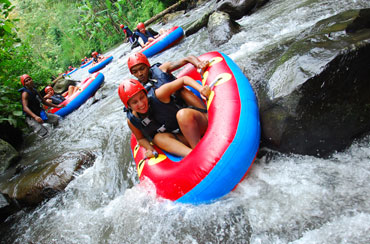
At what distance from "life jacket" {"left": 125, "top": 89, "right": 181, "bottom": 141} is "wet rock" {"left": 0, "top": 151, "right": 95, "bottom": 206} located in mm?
1817

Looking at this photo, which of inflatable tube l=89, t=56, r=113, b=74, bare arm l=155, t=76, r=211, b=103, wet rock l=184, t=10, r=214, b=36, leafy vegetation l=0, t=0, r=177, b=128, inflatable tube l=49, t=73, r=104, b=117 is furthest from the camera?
inflatable tube l=89, t=56, r=113, b=74

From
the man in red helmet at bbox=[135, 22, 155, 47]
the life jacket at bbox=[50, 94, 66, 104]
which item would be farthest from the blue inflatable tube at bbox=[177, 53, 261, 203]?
the man in red helmet at bbox=[135, 22, 155, 47]

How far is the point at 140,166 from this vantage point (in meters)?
2.79

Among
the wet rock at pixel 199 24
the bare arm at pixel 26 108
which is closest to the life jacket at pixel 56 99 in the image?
the bare arm at pixel 26 108

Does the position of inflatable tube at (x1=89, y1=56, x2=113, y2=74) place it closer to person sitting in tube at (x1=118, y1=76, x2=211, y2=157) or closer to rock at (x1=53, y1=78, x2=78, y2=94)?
rock at (x1=53, y1=78, x2=78, y2=94)

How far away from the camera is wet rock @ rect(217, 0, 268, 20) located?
23.2ft

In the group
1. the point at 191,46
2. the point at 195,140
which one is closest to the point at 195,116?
the point at 195,140

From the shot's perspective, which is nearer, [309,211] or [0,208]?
[309,211]

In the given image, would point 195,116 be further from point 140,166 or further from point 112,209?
point 112,209

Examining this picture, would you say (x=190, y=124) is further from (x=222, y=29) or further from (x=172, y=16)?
(x=172, y=16)

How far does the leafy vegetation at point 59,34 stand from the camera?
6.12m

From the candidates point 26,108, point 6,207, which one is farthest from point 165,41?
point 6,207

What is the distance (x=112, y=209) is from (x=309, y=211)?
2.17 meters

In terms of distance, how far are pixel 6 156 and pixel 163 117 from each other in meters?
4.35
